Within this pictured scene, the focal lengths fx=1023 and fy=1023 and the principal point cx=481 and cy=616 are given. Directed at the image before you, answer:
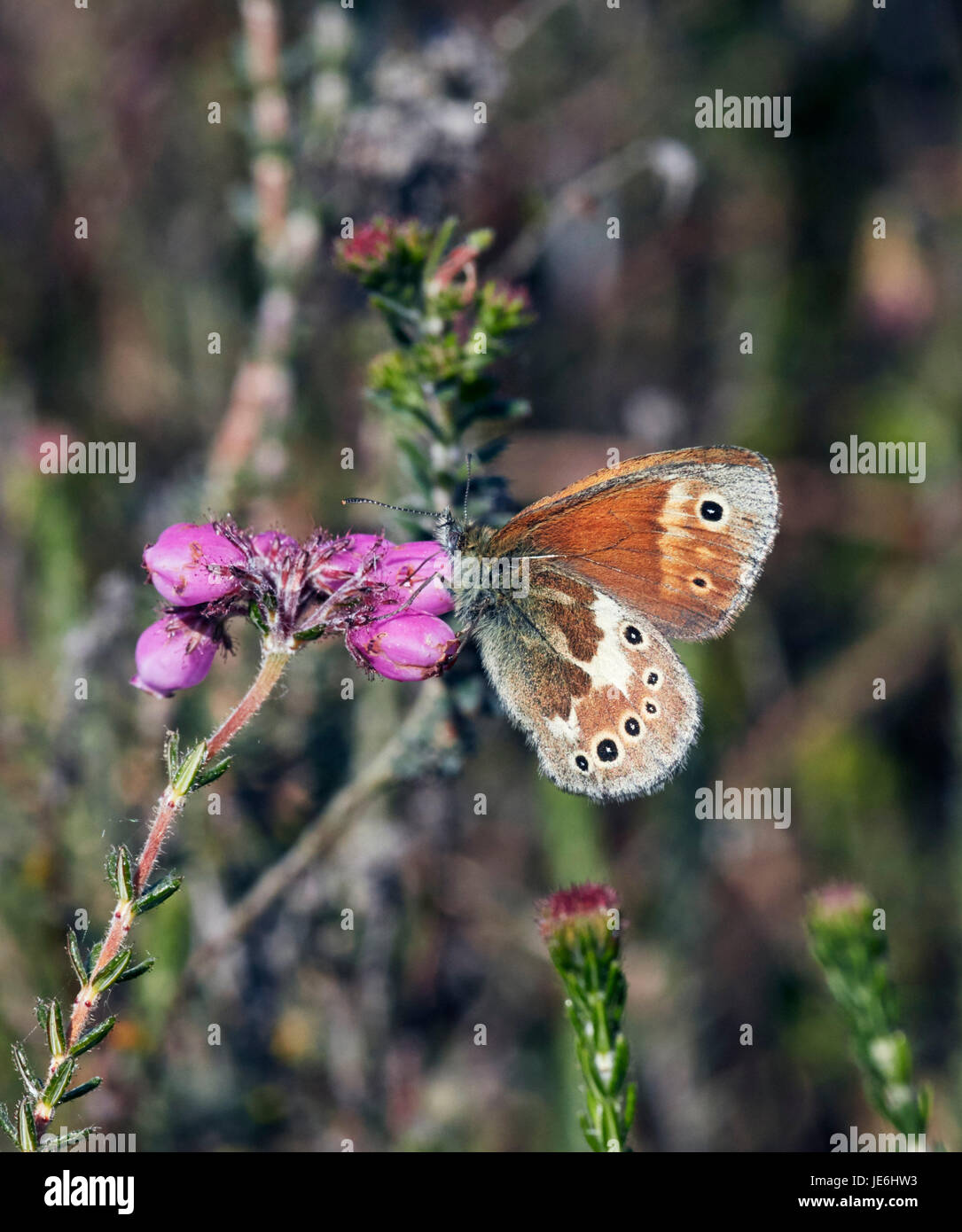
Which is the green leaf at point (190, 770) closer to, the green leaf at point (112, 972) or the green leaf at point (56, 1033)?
the green leaf at point (112, 972)

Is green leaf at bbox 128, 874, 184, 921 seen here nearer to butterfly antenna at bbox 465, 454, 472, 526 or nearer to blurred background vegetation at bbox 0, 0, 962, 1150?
butterfly antenna at bbox 465, 454, 472, 526

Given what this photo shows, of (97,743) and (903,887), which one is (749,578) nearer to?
(97,743)

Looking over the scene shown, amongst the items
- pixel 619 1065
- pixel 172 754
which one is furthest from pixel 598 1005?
pixel 172 754

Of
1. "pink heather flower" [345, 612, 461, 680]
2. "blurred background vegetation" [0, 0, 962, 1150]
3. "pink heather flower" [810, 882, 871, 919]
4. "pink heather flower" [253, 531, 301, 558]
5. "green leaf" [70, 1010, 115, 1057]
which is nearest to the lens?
"green leaf" [70, 1010, 115, 1057]

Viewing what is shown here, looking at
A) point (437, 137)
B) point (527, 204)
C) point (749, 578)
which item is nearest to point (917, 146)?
point (527, 204)

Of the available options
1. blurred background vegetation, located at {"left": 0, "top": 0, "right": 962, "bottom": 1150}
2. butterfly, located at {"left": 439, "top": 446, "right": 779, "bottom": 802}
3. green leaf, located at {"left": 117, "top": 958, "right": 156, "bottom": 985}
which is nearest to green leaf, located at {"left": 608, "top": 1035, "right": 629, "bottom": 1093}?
butterfly, located at {"left": 439, "top": 446, "right": 779, "bottom": 802}
